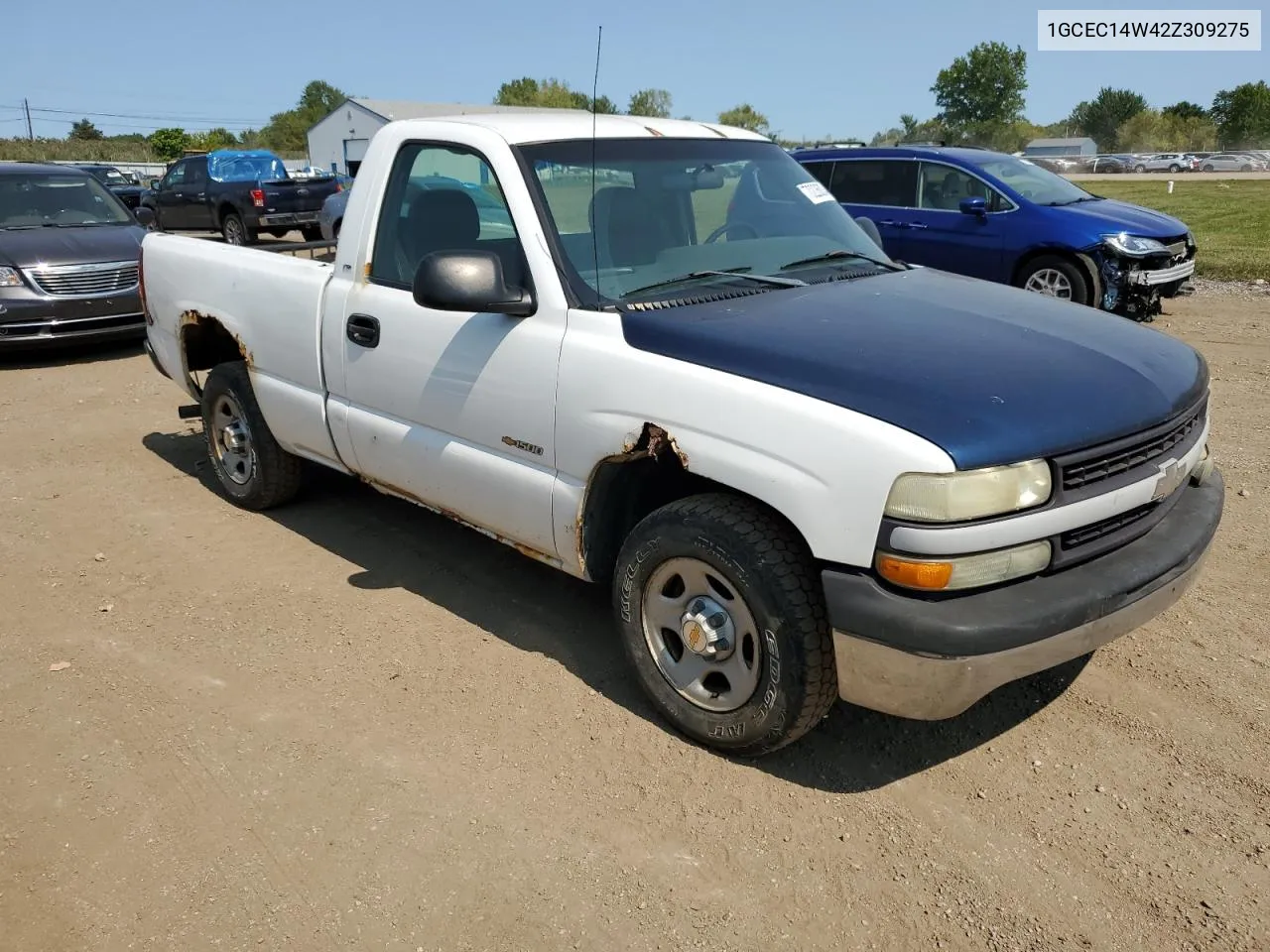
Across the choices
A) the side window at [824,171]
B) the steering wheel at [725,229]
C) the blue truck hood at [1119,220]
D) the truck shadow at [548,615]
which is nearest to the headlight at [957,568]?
the truck shadow at [548,615]

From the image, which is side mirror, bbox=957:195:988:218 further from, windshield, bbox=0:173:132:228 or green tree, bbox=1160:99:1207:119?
green tree, bbox=1160:99:1207:119

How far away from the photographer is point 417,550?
4.98 meters

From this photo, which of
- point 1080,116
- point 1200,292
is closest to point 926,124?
point 1080,116

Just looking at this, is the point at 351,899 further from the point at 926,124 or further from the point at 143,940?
the point at 926,124

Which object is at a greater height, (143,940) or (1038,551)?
(1038,551)

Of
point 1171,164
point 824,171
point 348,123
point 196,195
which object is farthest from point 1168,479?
point 1171,164

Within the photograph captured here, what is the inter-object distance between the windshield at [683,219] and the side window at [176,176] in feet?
60.8

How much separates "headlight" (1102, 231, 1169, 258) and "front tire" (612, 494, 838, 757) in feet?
26.8

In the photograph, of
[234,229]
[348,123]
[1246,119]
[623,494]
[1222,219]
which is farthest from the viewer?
[1246,119]

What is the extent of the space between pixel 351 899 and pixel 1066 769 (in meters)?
2.16

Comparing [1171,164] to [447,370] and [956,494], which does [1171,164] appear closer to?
[447,370]

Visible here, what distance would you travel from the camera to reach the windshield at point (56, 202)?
10344mm

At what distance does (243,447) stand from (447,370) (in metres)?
2.21

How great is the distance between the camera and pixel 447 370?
12.5ft
